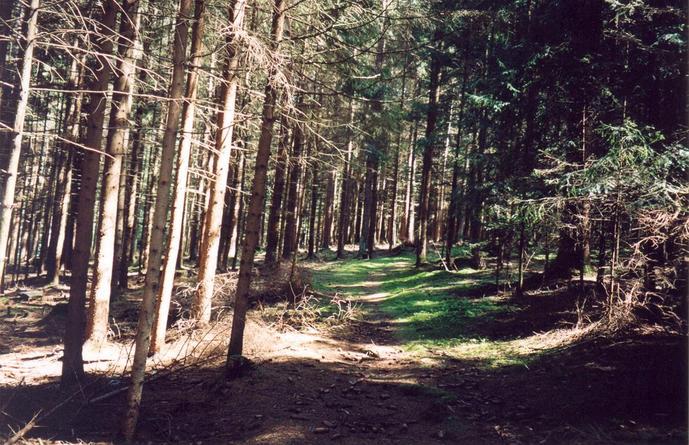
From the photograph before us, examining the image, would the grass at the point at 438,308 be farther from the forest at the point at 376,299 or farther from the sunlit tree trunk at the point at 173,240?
the sunlit tree trunk at the point at 173,240

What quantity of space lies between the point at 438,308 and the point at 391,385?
5861 mm

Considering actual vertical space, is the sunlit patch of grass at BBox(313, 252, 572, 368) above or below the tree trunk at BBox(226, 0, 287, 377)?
below

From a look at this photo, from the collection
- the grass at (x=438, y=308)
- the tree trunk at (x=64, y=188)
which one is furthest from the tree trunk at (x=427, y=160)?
the tree trunk at (x=64, y=188)

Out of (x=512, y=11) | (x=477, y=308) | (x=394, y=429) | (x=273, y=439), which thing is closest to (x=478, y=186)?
(x=477, y=308)

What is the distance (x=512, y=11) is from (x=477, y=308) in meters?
10.8

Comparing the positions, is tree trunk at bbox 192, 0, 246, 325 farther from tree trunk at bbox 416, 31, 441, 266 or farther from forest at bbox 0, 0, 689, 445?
tree trunk at bbox 416, 31, 441, 266

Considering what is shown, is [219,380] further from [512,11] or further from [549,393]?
[512,11]

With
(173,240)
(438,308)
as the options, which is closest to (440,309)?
(438,308)

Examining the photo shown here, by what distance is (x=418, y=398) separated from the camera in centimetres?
719

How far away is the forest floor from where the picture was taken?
19.3 feet

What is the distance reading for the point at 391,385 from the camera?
7.76m

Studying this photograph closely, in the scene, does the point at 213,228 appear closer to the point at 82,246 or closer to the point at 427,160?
the point at 82,246

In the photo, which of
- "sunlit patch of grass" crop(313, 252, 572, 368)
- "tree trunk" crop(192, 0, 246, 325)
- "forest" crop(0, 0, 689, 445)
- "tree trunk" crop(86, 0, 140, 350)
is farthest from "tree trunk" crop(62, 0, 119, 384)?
"sunlit patch of grass" crop(313, 252, 572, 368)

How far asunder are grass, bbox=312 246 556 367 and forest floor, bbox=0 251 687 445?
8 centimetres
